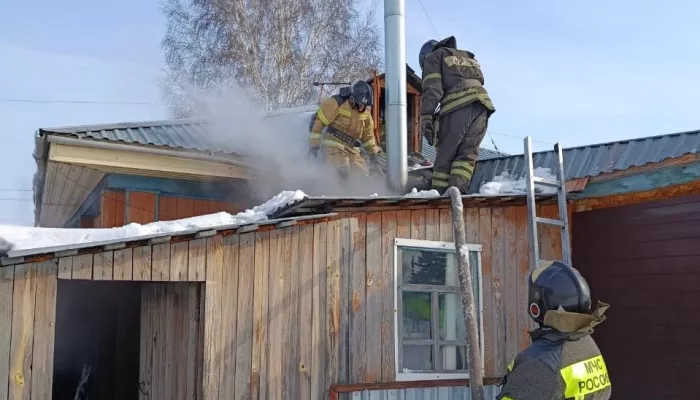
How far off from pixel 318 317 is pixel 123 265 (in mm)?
1833

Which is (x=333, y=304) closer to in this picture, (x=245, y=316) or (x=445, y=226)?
(x=245, y=316)

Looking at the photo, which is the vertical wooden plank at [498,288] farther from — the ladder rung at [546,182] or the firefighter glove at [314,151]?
the firefighter glove at [314,151]

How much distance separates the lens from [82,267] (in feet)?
15.4

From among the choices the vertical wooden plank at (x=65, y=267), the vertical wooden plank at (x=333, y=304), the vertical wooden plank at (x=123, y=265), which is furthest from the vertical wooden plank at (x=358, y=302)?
the vertical wooden plank at (x=65, y=267)

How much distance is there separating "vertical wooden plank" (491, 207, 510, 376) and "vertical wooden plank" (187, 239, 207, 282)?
3.02 meters

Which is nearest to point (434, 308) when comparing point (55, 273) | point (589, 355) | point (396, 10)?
point (589, 355)

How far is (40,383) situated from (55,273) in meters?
0.76

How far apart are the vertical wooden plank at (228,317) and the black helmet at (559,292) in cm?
277

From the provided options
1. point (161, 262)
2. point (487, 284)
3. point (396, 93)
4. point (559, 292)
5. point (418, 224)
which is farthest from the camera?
point (396, 93)

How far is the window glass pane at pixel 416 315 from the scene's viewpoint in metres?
6.38

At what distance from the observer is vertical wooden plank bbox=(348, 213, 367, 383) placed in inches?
237

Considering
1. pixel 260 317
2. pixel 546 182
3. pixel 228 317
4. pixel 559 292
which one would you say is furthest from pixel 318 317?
pixel 559 292

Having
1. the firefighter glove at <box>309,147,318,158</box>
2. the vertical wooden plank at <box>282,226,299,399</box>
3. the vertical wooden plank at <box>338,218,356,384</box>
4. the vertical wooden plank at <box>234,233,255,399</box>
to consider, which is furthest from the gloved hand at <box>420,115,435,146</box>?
the vertical wooden plank at <box>234,233,255,399</box>

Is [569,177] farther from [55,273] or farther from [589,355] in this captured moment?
[55,273]
